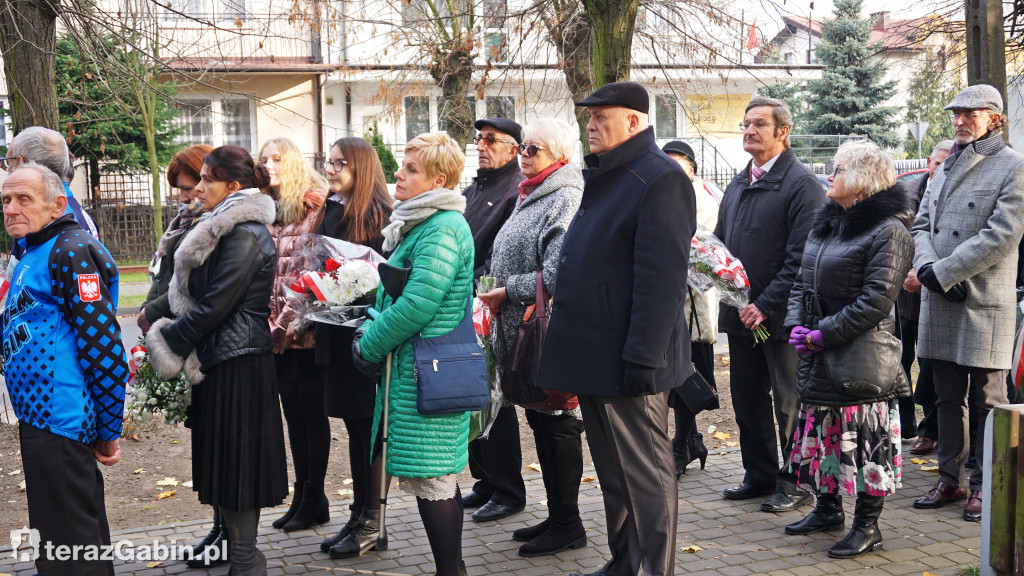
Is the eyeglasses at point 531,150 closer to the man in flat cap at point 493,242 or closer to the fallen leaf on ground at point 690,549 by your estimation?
the man in flat cap at point 493,242

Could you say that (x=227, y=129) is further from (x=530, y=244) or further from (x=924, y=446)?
(x=530, y=244)

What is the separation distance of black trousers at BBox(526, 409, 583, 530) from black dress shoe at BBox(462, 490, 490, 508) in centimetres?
78

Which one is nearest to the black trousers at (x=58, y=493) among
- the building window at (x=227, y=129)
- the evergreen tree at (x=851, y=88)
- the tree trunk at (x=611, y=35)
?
the tree trunk at (x=611, y=35)

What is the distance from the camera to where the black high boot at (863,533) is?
4.62 m

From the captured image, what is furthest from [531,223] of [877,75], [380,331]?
[877,75]

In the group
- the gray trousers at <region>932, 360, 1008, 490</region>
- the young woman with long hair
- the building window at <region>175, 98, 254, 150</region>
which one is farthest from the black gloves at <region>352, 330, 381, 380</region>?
the building window at <region>175, 98, 254, 150</region>

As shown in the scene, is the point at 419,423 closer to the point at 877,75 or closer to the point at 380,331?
the point at 380,331

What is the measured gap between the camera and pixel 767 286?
5.45 meters

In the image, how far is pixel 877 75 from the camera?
32.6 meters

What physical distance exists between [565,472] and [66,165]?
3.18 meters

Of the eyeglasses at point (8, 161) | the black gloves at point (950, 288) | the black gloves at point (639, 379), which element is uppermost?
the eyeglasses at point (8, 161)

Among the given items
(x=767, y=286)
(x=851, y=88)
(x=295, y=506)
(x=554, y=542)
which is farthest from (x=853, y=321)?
(x=851, y=88)

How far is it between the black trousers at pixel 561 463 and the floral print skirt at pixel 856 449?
3.99 feet

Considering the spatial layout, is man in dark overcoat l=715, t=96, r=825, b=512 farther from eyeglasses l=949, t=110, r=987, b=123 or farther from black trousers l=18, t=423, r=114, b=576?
black trousers l=18, t=423, r=114, b=576
